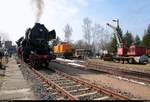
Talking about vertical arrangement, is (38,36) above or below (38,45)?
above

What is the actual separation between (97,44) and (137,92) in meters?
112

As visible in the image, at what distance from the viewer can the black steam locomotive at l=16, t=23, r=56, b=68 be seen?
25703 mm

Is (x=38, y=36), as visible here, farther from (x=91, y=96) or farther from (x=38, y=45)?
(x=91, y=96)

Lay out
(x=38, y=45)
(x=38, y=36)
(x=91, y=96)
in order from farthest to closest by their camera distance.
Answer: (x=38, y=36), (x=38, y=45), (x=91, y=96)

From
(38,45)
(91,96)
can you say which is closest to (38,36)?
(38,45)

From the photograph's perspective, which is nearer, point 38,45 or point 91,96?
point 91,96

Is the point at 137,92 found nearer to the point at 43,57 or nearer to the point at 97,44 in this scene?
the point at 43,57

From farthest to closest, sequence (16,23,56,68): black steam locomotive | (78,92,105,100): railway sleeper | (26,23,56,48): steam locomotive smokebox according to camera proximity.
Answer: (26,23,56,48): steam locomotive smokebox → (16,23,56,68): black steam locomotive → (78,92,105,100): railway sleeper

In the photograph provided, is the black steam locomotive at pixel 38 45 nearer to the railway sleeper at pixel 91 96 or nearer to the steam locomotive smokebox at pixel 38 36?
the steam locomotive smokebox at pixel 38 36

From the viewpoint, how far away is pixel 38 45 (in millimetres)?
26578

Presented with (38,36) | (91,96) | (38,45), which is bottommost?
(91,96)

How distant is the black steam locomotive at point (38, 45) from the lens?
2570 centimetres

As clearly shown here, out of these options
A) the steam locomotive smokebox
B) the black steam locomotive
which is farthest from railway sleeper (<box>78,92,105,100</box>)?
the steam locomotive smokebox

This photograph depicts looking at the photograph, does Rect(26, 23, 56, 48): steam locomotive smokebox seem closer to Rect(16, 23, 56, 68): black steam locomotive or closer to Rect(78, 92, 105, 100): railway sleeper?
Rect(16, 23, 56, 68): black steam locomotive
